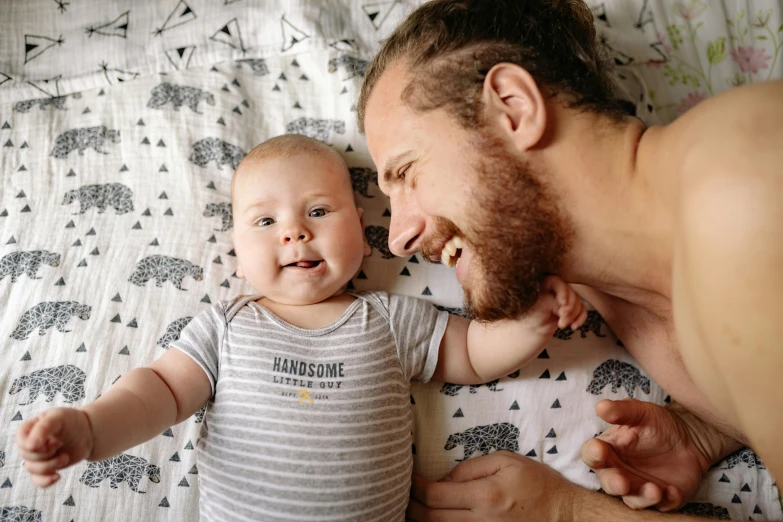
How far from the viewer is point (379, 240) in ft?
5.54

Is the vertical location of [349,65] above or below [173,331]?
above

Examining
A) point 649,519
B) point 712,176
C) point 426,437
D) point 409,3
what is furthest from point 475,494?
point 409,3

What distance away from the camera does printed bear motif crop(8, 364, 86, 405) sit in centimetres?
145

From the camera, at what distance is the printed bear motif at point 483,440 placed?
1.55m

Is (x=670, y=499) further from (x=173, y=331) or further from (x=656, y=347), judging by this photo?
(x=173, y=331)

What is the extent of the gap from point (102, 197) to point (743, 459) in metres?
1.88

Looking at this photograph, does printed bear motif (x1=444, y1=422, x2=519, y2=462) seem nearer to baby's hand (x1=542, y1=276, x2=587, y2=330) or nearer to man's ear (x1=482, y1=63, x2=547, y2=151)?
Answer: baby's hand (x1=542, y1=276, x2=587, y2=330)

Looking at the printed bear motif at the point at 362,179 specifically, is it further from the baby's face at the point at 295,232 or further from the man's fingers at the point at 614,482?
the man's fingers at the point at 614,482

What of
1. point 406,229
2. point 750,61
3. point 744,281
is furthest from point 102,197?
point 750,61

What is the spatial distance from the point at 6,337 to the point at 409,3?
4.91 feet

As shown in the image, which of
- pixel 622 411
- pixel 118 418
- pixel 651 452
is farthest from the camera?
pixel 651 452

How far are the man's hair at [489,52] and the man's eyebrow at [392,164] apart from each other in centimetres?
10

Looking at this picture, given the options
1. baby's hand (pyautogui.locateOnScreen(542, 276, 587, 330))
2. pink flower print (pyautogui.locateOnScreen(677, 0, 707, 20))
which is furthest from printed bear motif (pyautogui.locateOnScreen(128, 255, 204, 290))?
pink flower print (pyautogui.locateOnScreen(677, 0, 707, 20))

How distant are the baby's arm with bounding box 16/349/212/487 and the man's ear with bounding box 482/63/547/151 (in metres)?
0.89
